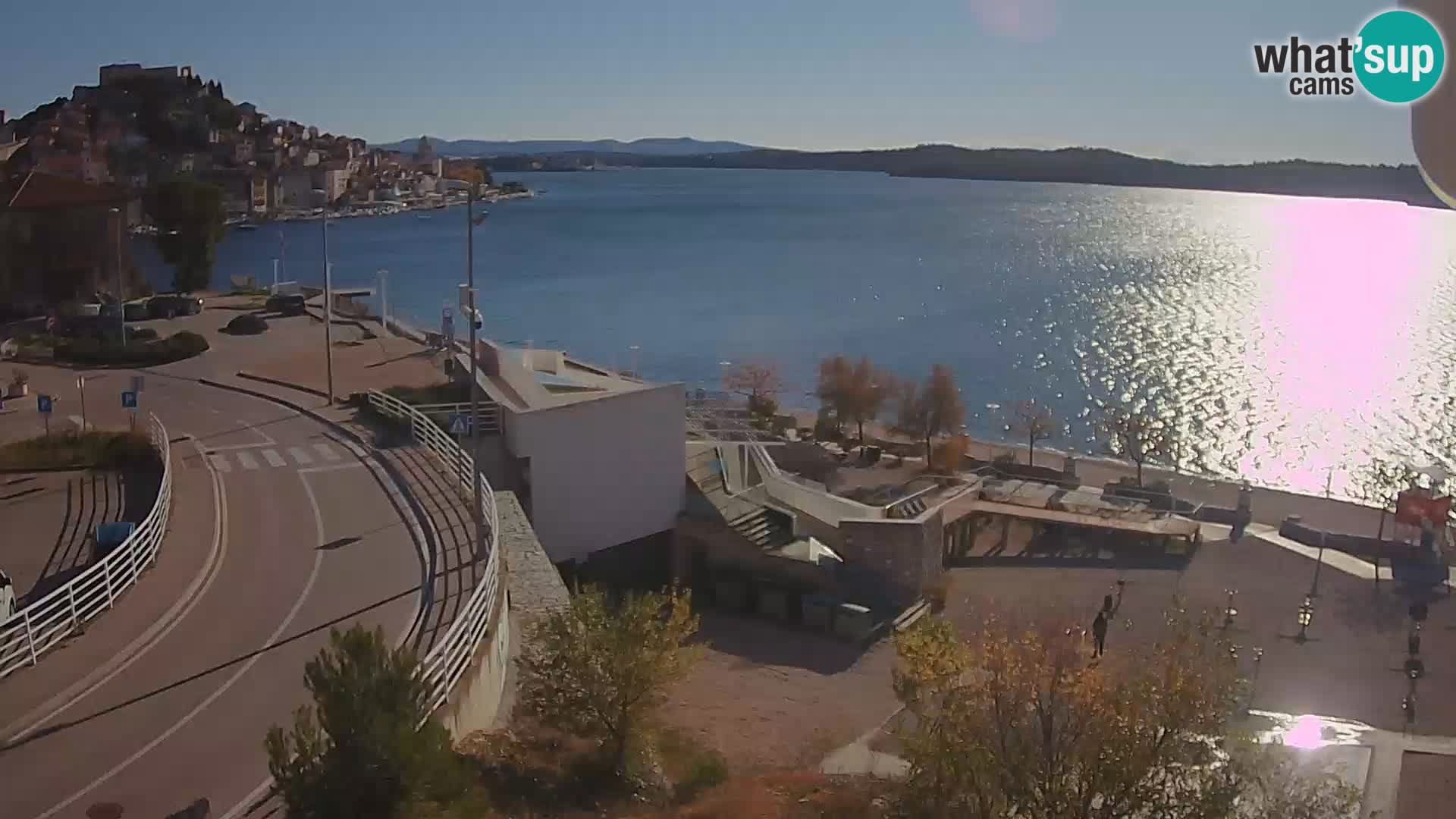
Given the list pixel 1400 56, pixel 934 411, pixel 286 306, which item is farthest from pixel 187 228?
pixel 1400 56

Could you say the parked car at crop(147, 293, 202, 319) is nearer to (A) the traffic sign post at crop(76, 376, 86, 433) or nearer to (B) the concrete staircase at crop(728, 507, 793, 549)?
(A) the traffic sign post at crop(76, 376, 86, 433)

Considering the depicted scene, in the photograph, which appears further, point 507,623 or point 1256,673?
point 1256,673

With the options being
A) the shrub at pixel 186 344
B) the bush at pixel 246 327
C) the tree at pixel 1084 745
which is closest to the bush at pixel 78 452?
the shrub at pixel 186 344

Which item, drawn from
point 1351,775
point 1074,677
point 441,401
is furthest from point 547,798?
point 441,401

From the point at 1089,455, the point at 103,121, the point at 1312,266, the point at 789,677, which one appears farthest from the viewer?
the point at 103,121

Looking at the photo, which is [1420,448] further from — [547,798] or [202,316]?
[547,798]

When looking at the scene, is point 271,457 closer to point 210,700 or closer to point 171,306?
point 210,700
